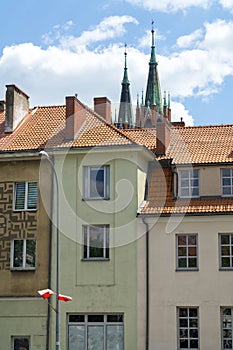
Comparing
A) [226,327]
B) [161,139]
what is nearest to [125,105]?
[161,139]

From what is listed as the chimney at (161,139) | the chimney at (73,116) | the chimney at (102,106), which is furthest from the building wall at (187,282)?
the chimney at (102,106)

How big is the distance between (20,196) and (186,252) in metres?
8.02

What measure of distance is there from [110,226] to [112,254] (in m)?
1.25

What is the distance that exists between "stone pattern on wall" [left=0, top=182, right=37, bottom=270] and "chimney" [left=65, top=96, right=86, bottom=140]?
362 cm

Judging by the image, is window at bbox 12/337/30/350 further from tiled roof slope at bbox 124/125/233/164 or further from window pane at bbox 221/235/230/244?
tiled roof slope at bbox 124/125/233/164

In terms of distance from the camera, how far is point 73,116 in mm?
32062

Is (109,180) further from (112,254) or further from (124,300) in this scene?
(124,300)

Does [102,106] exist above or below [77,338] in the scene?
above

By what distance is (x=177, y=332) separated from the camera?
28766mm

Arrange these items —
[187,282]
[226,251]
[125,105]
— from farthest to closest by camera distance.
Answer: [125,105], [226,251], [187,282]

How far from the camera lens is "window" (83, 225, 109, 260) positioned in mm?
29828

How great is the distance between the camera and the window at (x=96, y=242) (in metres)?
29.8

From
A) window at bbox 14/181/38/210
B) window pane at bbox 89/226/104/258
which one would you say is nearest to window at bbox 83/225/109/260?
window pane at bbox 89/226/104/258

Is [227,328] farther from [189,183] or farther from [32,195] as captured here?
[32,195]
